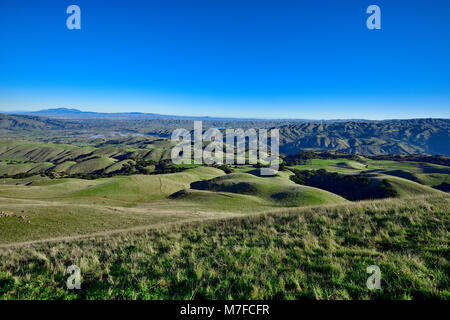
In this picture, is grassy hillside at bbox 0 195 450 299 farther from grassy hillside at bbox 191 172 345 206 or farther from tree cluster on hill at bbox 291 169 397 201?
tree cluster on hill at bbox 291 169 397 201

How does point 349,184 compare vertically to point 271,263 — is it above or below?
below

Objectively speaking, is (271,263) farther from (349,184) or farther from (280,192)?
(349,184)

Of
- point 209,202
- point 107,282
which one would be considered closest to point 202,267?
point 107,282

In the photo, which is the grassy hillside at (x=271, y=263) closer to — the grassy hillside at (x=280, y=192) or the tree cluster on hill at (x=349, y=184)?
the grassy hillside at (x=280, y=192)

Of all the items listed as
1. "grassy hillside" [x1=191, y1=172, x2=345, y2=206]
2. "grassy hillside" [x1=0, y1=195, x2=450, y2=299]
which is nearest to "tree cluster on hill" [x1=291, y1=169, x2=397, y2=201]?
"grassy hillside" [x1=191, y1=172, x2=345, y2=206]

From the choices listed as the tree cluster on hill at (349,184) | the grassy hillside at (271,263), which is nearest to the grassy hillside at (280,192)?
the tree cluster on hill at (349,184)

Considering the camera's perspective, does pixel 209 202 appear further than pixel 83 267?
Yes

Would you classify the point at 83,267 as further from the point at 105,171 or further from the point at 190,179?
the point at 105,171

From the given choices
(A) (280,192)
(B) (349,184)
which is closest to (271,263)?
(A) (280,192)
